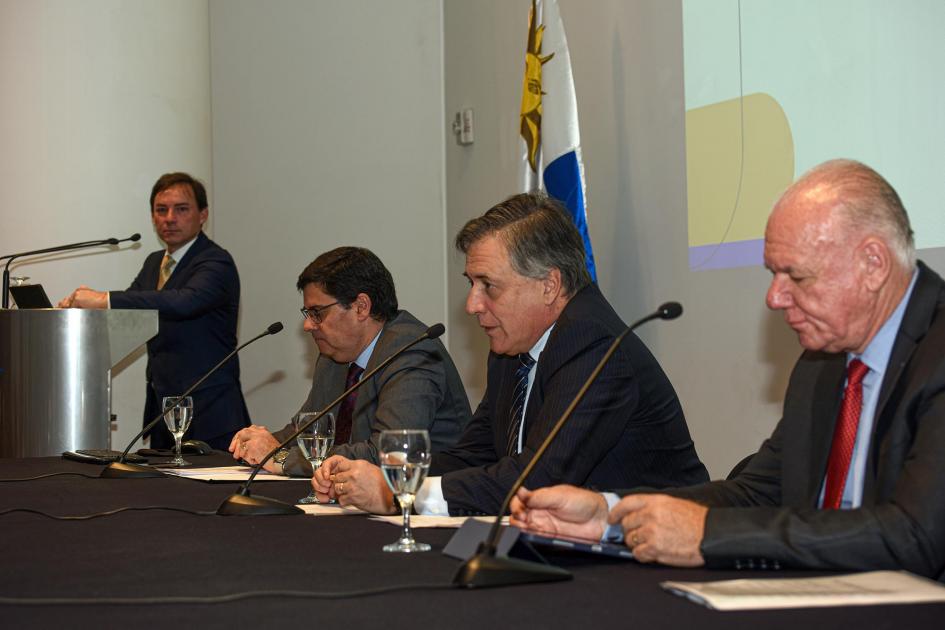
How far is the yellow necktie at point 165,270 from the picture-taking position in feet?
17.2

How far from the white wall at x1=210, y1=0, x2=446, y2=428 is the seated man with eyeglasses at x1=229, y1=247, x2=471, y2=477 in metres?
2.76

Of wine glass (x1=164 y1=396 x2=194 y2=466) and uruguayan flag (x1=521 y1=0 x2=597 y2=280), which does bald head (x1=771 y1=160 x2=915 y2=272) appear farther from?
uruguayan flag (x1=521 y1=0 x2=597 y2=280)

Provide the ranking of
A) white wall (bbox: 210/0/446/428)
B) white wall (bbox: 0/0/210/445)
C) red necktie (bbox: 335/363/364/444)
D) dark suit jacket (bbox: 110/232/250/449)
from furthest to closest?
white wall (bbox: 210/0/446/428) < white wall (bbox: 0/0/210/445) < dark suit jacket (bbox: 110/232/250/449) < red necktie (bbox: 335/363/364/444)

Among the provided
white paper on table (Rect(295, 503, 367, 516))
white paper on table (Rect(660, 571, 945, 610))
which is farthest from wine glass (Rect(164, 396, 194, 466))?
white paper on table (Rect(660, 571, 945, 610))

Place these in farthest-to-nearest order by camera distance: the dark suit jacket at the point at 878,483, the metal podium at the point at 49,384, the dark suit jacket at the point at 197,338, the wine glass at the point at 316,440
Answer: the dark suit jacket at the point at 197,338, the metal podium at the point at 49,384, the wine glass at the point at 316,440, the dark suit jacket at the point at 878,483

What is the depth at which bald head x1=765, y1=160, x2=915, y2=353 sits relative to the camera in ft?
6.03

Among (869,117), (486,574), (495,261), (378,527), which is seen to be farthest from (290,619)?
(869,117)

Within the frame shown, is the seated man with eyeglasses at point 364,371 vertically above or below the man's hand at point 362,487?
above

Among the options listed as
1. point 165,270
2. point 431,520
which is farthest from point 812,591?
point 165,270

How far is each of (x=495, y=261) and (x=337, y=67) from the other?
13.9ft

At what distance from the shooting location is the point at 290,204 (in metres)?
6.67

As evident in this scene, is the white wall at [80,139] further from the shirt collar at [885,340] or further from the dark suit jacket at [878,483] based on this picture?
the shirt collar at [885,340]

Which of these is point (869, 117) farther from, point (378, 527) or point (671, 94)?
point (378, 527)

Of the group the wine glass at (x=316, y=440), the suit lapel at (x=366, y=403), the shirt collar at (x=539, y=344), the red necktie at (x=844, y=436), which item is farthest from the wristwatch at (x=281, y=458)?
the red necktie at (x=844, y=436)
